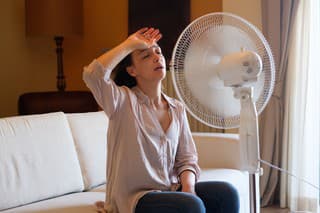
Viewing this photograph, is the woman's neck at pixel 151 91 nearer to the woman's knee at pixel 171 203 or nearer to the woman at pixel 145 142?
the woman at pixel 145 142

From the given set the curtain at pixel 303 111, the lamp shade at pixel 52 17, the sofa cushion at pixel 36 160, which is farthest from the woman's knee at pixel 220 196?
the lamp shade at pixel 52 17

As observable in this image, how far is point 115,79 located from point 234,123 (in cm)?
48

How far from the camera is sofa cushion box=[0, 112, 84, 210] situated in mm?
1754

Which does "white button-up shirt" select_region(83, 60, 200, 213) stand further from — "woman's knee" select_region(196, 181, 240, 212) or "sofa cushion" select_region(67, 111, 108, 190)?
"sofa cushion" select_region(67, 111, 108, 190)

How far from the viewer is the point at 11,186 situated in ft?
5.70

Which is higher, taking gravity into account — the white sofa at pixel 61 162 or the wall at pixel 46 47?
the wall at pixel 46 47

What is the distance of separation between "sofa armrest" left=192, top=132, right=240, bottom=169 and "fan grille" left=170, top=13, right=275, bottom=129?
2.13 feet

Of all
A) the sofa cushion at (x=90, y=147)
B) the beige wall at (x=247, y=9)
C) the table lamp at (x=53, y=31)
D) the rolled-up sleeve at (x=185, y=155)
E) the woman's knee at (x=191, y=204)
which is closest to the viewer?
the woman's knee at (x=191, y=204)

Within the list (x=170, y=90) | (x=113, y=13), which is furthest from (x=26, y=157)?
(x=113, y=13)

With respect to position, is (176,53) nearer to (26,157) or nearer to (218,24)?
(218,24)

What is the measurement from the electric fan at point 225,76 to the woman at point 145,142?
0.10 m

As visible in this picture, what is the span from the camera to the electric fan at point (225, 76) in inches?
60.3

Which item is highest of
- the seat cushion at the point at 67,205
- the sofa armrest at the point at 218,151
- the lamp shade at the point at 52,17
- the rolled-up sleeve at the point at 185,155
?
the lamp shade at the point at 52,17

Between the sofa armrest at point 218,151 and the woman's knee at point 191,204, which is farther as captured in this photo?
the sofa armrest at point 218,151
